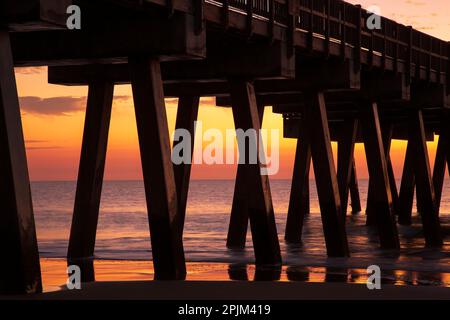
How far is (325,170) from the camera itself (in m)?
27.4

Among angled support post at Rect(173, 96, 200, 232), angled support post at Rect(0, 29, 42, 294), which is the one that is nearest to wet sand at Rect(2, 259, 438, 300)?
angled support post at Rect(0, 29, 42, 294)

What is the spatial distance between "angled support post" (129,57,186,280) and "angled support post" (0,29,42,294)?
4.36m

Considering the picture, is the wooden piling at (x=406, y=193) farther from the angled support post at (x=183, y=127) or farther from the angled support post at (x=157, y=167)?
the angled support post at (x=157, y=167)

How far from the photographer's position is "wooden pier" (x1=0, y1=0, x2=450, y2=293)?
51.7ft

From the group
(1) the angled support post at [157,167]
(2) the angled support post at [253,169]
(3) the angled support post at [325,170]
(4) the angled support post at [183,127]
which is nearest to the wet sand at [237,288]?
(1) the angled support post at [157,167]

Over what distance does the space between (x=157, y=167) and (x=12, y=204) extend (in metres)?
4.64

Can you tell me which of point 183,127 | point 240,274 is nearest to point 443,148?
point 183,127

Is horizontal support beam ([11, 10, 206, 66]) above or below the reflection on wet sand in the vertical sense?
above

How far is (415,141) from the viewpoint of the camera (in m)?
34.9

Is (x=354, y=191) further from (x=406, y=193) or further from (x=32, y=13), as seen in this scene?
(x=32, y=13)

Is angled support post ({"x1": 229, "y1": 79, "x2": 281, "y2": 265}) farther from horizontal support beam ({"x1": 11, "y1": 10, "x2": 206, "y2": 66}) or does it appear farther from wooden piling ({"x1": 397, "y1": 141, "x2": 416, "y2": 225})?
wooden piling ({"x1": 397, "y1": 141, "x2": 416, "y2": 225})

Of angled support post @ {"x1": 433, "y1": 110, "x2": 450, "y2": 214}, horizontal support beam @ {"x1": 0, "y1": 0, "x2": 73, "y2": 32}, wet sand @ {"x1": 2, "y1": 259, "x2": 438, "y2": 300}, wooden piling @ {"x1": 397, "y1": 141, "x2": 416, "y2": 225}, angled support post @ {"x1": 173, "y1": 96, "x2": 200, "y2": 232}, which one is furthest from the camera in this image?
wooden piling @ {"x1": 397, "y1": 141, "x2": 416, "y2": 225}

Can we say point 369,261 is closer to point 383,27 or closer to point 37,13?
point 383,27
